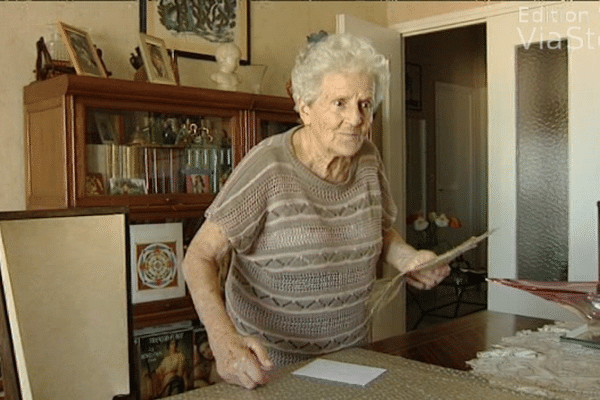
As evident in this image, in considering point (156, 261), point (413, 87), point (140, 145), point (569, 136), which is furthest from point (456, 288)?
point (140, 145)

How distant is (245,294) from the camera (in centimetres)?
148

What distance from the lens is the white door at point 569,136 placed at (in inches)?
124

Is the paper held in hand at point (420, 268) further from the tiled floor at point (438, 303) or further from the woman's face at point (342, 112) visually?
the tiled floor at point (438, 303)

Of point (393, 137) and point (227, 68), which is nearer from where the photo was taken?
point (227, 68)

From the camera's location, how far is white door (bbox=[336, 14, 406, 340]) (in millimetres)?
3609

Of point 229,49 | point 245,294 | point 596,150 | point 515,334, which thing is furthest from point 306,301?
point 596,150

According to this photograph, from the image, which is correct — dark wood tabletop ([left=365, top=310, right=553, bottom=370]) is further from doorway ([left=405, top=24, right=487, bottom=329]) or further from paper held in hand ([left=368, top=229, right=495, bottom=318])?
doorway ([left=405, top=24, right=487, bottom=329])

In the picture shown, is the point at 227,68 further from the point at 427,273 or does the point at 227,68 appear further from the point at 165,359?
the point at 427,273

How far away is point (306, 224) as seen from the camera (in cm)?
144

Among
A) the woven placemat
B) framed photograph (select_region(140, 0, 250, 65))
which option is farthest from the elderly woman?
framed photograph (select_region(140, 0, 250, 65))

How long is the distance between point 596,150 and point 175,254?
2.07 m

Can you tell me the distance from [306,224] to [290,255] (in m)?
0.08

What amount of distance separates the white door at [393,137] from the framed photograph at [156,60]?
4.38 feet

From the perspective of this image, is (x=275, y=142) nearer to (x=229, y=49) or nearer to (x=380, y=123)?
(x=229, y=49)
